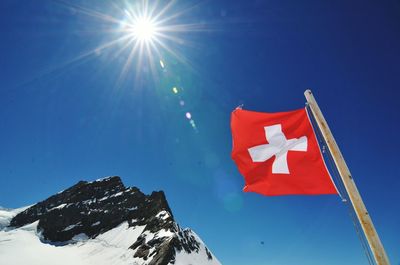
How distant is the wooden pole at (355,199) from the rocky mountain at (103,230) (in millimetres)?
60357

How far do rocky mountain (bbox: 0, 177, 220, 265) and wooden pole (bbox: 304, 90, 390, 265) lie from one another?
6036cm

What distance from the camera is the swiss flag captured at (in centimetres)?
612

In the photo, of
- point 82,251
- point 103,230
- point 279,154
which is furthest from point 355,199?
point 103,230

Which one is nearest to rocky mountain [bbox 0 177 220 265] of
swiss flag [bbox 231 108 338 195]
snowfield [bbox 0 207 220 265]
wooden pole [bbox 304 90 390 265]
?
snowfield [bbox 0 207 220 265]

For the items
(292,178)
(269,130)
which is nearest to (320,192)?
(292,178)

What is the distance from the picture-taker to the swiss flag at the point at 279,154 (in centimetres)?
612

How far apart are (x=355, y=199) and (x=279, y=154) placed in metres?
2.28

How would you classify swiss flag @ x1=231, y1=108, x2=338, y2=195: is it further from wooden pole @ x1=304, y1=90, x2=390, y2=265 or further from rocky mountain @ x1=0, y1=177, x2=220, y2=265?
rocky mountain @ x1=0, y1=177, x2=220, y2=265

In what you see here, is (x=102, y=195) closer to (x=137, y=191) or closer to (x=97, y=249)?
(x=137, y=191)

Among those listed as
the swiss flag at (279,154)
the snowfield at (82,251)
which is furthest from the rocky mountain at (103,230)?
the swiss flag at (279,154)

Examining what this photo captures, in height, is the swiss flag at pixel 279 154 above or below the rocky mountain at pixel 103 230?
below

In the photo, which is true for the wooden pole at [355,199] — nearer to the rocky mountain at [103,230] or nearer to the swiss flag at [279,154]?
the swiss flag at [279,154]

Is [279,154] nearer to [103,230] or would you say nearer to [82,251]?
[82,251]

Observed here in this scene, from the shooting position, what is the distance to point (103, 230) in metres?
117
